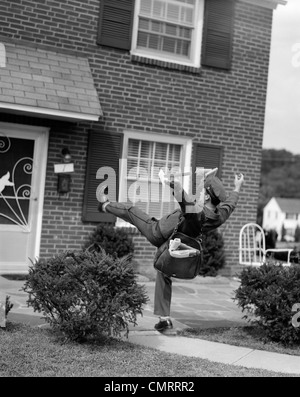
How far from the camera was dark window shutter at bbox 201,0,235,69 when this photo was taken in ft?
35.8

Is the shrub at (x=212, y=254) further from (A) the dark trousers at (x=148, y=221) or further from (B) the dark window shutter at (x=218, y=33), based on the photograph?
(A) the dark trousers at (x=148, y=221)

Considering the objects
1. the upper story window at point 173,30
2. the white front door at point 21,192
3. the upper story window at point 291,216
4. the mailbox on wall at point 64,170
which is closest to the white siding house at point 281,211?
the upper story window at point 291,216

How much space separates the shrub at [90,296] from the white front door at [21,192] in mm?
4137

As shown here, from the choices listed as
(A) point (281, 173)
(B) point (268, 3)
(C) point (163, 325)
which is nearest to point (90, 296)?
(C) point (163, 325)

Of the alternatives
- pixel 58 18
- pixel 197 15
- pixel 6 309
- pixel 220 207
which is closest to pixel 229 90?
pixel 197 15

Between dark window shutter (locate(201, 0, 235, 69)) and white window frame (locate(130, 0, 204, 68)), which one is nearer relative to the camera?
white window frame (locate(130, 0, 204, 68))

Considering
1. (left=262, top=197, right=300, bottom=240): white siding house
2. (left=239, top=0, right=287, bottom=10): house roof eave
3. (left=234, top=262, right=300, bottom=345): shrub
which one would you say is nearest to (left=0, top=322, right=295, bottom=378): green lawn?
(left=234, top=262, right=300, bottom=345): shrub

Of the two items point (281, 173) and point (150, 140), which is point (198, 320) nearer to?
point (150, 140)

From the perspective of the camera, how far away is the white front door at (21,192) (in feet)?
31.0

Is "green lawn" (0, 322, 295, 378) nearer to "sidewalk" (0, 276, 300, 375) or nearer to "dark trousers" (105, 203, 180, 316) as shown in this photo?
"sidewalk" (0, 276, 300, 375)

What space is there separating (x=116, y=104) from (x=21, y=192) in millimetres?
2149

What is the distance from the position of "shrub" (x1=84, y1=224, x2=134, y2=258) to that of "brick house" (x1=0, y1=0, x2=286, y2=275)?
8.1 inches

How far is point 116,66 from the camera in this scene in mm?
10125

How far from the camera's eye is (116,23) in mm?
10078
